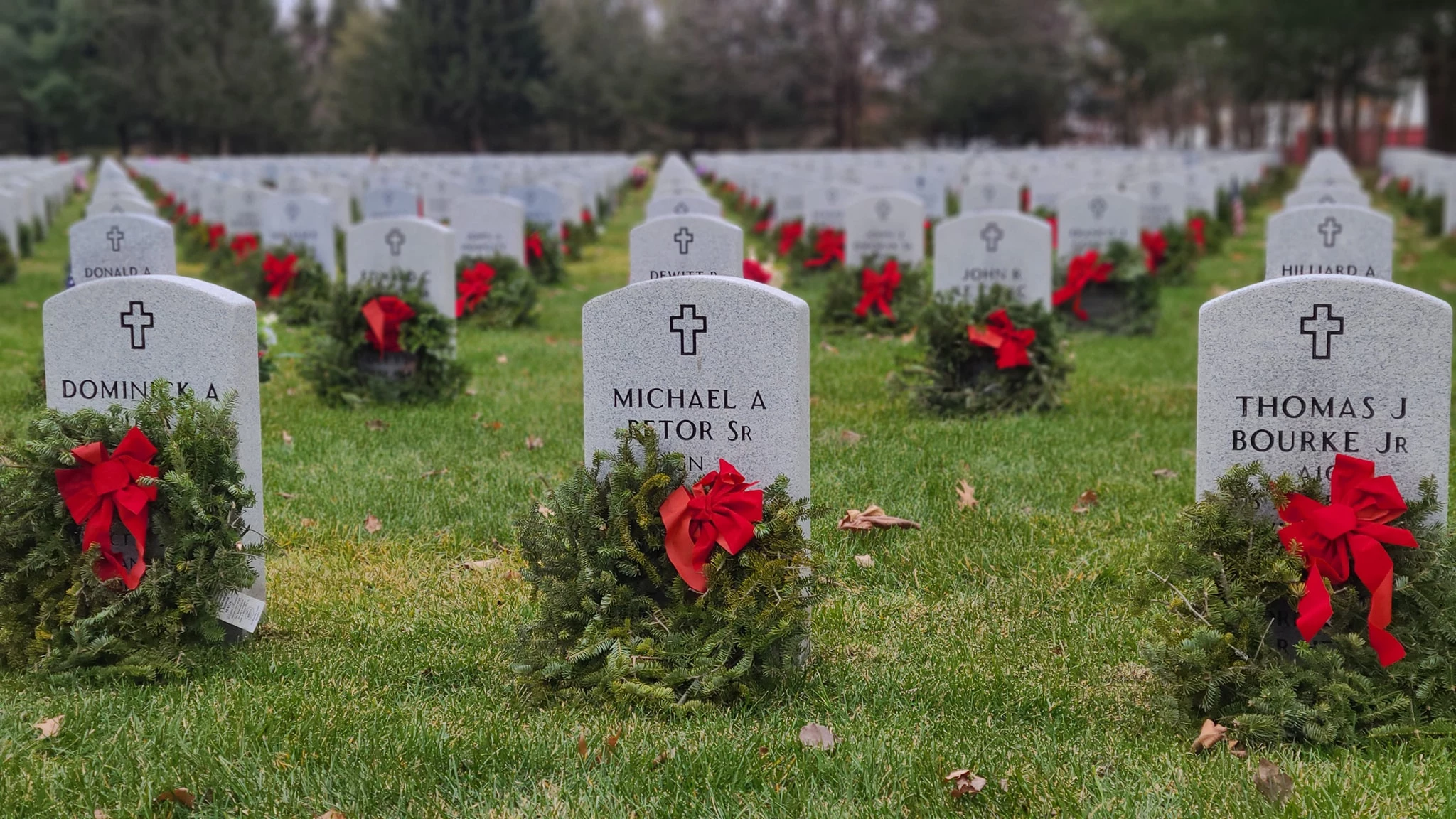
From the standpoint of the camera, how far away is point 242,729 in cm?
436

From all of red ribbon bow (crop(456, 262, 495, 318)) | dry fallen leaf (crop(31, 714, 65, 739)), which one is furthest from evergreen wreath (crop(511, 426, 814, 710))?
red ribbon bow (crop(456, 262, 495, 318))

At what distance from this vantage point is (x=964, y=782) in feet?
13.1

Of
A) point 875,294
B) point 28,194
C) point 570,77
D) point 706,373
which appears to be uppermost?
point 570,77

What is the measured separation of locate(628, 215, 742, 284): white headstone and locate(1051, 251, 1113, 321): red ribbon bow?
11.7ft

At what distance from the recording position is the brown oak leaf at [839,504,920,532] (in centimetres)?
650

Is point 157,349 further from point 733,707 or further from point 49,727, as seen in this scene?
point 733,707

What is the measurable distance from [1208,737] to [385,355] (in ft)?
21.4

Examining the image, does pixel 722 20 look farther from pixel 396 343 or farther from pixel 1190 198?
pixel 396 343

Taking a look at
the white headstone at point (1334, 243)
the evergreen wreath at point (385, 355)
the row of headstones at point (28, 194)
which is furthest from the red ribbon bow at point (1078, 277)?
the row of headstones at point (28, 194)

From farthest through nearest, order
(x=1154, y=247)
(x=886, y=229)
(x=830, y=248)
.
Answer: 1. (x=830, y=248)
2. (x=1154, y=247)
3. (x=886, y=229)

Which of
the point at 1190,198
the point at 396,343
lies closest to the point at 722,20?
the point at 1190,198

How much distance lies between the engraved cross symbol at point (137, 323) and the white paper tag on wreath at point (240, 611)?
88 cm

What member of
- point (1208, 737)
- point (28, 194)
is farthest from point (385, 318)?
point (28, 194)

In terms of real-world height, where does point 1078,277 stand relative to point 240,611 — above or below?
above
